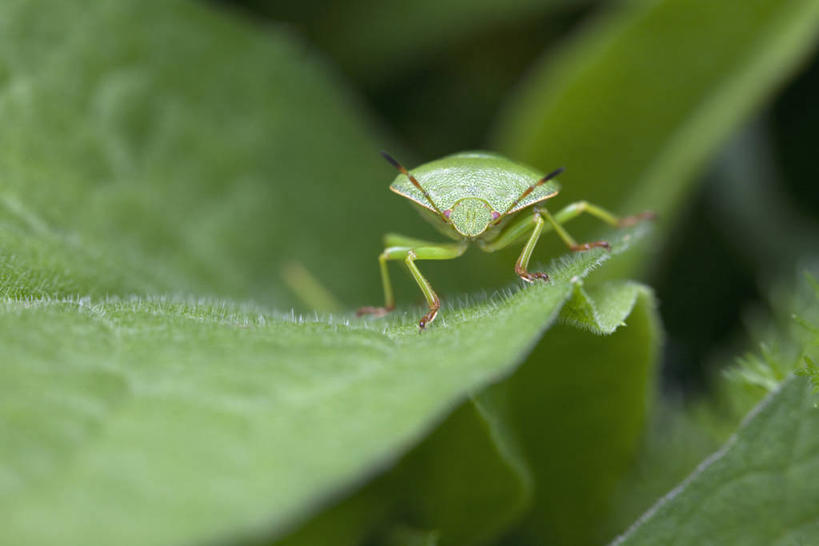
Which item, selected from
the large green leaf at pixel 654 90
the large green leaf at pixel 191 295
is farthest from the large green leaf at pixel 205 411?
the large green leaf at pixel 654 90

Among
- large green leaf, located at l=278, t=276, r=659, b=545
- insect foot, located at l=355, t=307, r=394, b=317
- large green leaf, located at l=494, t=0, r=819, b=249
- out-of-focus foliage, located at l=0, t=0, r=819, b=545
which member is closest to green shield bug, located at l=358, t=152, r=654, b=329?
insect foot, located at l=355, t=307, r=394, b=317

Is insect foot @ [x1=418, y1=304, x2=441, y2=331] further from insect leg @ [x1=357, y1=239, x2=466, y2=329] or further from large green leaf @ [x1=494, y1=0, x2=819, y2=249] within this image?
large green leaf @ [x1=494, y1=0, x2=819, y2=249]

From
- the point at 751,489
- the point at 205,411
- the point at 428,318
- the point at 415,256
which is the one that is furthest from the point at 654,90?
the point at 205,411

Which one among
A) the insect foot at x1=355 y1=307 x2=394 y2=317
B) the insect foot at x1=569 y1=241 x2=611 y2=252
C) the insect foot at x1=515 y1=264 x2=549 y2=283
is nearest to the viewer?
the insect foot at x1=515 y1=264 x2=549 y2=283

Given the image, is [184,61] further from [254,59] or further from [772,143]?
[772,143]

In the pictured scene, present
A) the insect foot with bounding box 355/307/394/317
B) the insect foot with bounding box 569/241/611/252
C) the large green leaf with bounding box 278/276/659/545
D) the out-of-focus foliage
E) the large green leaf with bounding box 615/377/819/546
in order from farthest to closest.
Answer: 1. the insect foot with bounding box 355/307/394/317
2. the insect foot with bounding box 569/241/611/252
3. the large green leaf with bounding box 278/276/659/545
4. the large green leaf with bounding box 615/377/819/546
5. the out-of-focus foliage

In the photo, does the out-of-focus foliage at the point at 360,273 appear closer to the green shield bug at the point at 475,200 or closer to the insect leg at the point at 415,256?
the insect leg at the point at 415,256
